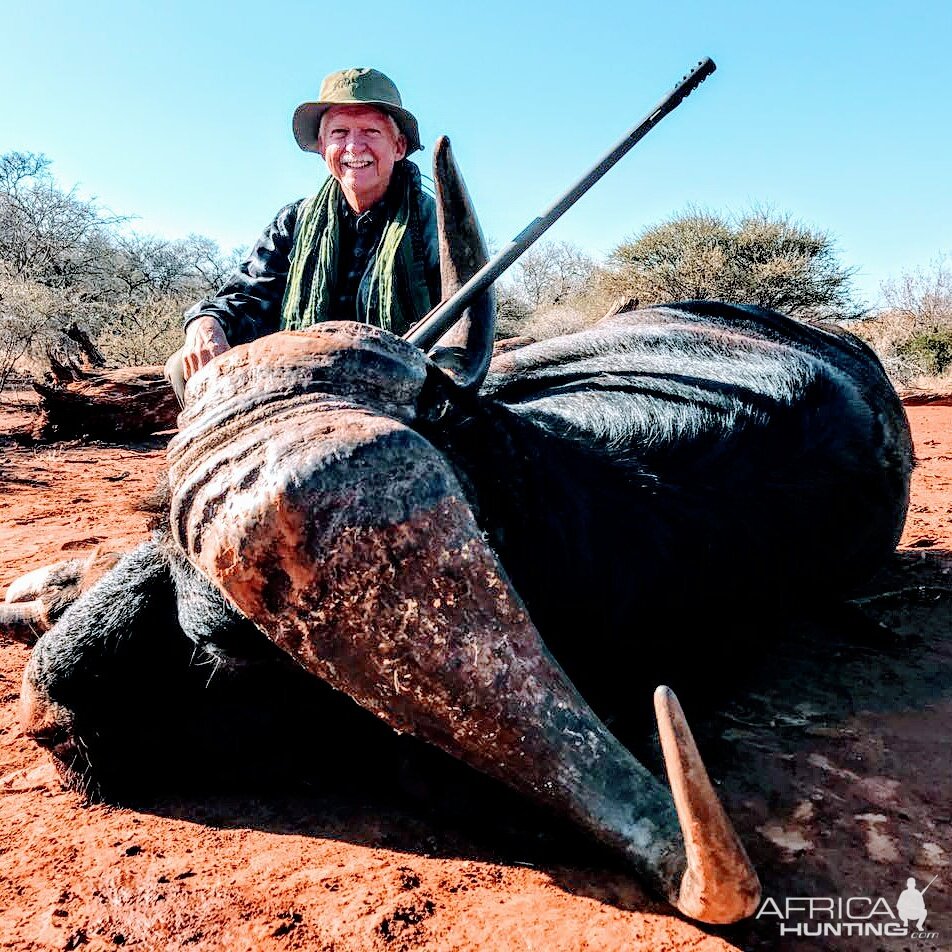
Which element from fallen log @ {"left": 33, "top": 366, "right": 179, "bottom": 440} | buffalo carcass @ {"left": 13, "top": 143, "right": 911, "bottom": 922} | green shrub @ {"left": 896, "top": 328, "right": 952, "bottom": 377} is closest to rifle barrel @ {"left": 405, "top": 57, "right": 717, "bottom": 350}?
buffalo carcass @ {"left": 13, "top": 143, "right": 911, "bottom": 922}

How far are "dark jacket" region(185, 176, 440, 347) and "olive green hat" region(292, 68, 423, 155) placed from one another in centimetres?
36

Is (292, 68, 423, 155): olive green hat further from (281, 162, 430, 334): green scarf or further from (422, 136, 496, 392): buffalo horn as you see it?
(422, 136, 496, 392): buffalo horn

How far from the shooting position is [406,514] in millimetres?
1274

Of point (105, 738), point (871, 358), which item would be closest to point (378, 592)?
point (105, 738)

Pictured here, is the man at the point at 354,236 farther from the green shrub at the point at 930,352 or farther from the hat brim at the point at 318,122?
the green shrub at the point at 930,352

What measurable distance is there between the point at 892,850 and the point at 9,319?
1706 cm

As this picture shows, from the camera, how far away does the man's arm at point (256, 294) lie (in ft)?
11.9

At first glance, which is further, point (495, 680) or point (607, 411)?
point (607, 411)

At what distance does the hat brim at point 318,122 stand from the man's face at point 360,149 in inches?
1.6

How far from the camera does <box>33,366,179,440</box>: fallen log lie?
9742 mm

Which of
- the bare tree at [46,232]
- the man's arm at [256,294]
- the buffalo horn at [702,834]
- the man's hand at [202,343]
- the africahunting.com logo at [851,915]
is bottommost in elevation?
the africahunting.com logo at [851,915]

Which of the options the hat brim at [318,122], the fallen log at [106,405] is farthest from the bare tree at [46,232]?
the hat brim at [318,122]

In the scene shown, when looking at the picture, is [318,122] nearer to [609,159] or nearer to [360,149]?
[360,149]

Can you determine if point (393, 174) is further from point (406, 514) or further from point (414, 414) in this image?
point (406, 514)
